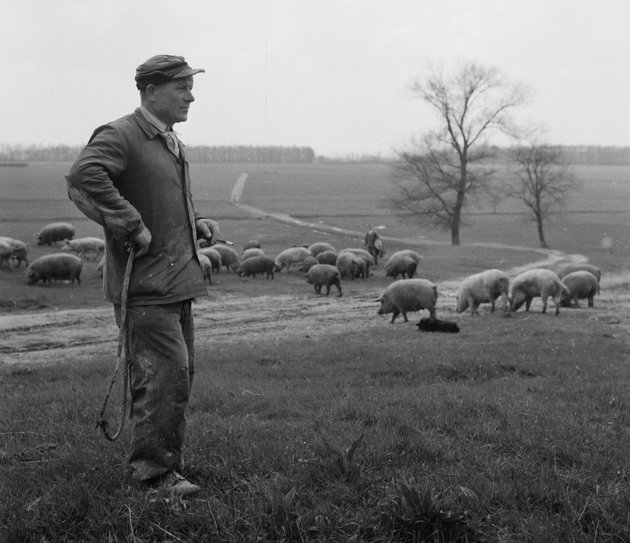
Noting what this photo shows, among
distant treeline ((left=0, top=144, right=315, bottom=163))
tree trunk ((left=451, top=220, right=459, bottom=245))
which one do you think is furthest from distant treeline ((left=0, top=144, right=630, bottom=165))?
tree trunk ((left=451, top=220, right=459, bottom=245))

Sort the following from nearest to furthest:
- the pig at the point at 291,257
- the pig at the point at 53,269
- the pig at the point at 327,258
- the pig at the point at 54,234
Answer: the pig at the point at 53,269 < the pig at the point at 327,258 < the pig at the point at 291,257 < the pig at the point at 54,234

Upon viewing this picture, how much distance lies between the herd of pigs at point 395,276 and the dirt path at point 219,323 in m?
1.17

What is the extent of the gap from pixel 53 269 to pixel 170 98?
73.9ft

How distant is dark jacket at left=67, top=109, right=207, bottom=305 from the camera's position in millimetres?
3984

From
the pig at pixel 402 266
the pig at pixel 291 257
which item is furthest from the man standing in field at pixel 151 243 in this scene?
the pig at pixel 291 257

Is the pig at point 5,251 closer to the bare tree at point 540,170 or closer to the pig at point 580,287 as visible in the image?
the pig at point 580,287

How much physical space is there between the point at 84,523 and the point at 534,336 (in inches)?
523

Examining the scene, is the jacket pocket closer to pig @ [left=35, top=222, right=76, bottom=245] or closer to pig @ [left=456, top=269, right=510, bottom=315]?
pig @ [left=456, top=269, right=510, bottom=315]

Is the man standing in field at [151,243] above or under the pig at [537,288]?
above

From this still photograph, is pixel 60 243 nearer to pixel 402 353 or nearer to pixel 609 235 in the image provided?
pixel 402 353

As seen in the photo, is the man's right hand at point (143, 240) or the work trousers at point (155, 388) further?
the work trousers at point (155, 388)

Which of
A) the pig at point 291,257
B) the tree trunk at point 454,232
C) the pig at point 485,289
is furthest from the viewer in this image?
the tree trunk at point 454,232

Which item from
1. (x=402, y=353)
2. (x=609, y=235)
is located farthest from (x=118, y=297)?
(x=609, y=235)

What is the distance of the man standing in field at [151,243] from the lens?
4016mm
